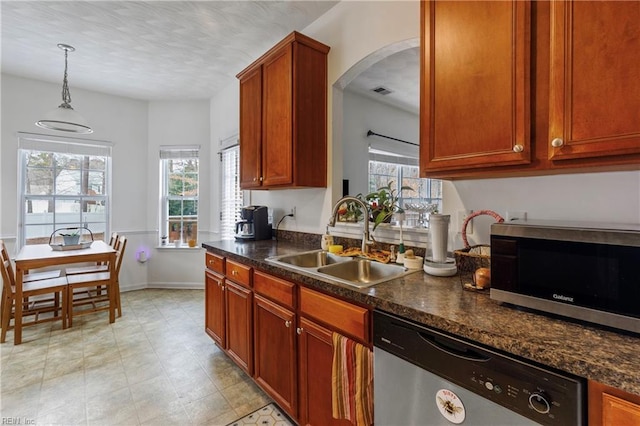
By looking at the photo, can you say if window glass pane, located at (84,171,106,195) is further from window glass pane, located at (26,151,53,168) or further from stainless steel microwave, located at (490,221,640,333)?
stainless steel microwave, located at (490,221,640,333)

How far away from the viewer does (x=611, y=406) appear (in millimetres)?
689

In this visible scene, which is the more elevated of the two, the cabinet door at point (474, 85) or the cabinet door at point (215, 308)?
the cabinet door at point (474, 85)


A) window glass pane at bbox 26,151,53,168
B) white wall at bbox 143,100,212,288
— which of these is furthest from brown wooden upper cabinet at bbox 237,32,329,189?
window glass pane at bbox 26,151,53,168

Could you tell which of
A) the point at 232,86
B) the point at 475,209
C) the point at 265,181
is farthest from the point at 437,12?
the point at 232,86

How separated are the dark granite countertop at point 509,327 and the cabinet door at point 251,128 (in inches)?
60.5

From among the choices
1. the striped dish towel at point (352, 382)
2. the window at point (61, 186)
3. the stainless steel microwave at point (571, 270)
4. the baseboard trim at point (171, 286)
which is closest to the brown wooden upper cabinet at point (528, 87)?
the stainless steel microwave at point (571, 270)

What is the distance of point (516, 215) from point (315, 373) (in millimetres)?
1246

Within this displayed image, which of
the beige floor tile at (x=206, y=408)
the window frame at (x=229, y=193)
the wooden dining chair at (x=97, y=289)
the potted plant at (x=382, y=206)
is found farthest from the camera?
the window frame at (x=229, y=193)

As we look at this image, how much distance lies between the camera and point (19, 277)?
275 centimetres

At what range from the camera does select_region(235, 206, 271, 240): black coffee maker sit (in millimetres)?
2846

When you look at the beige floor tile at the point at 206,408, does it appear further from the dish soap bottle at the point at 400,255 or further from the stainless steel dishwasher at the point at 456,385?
the dish soap bottle at the point at 400,255

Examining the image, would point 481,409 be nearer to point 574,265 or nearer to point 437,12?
point 574,265

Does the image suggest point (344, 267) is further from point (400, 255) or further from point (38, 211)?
point (38, 211)

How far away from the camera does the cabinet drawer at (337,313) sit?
1.23 metres
